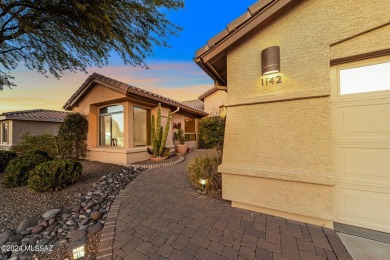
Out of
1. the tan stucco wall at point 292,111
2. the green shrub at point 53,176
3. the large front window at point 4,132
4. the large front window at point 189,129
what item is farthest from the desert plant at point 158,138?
the large front window at point 4,132

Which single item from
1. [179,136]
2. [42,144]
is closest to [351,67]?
[179,136]

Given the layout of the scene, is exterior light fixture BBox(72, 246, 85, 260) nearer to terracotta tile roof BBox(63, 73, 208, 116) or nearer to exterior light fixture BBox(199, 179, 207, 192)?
exterior light fixture BBox(199, 179, 207, 192)

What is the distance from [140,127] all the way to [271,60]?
7.89m

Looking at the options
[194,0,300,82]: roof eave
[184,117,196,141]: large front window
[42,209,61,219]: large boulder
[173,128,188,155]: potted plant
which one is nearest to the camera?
[194,0,300,82]: roof eave

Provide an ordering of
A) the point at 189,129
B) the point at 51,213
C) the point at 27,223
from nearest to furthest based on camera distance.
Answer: the point at 27,223 → the point at 51,213 → the point at 189,129

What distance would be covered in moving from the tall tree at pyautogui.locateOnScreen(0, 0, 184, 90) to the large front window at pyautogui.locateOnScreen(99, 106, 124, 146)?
2.55 m

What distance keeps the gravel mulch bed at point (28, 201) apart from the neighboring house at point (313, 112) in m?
4.70

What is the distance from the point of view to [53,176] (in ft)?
15.4

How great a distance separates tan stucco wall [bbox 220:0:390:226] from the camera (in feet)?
9.61

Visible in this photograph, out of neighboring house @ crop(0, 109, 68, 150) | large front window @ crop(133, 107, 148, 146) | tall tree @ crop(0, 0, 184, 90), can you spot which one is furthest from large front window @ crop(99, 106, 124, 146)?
neighboring house @ crop(0, 109, 68, 150)

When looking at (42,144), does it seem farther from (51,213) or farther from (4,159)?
(51,213)

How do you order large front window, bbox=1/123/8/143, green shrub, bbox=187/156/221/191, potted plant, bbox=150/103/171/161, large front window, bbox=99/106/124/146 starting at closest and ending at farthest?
1. green shrub, bbox=187/156/221/191
2. potted plant, bbox=150/103/171/161
3. large front window, bbox=99/106/124/146
4. large front window, bbox=1/123/8/143

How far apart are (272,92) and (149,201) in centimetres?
412

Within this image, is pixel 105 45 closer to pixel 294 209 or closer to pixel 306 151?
pixel 306 151
